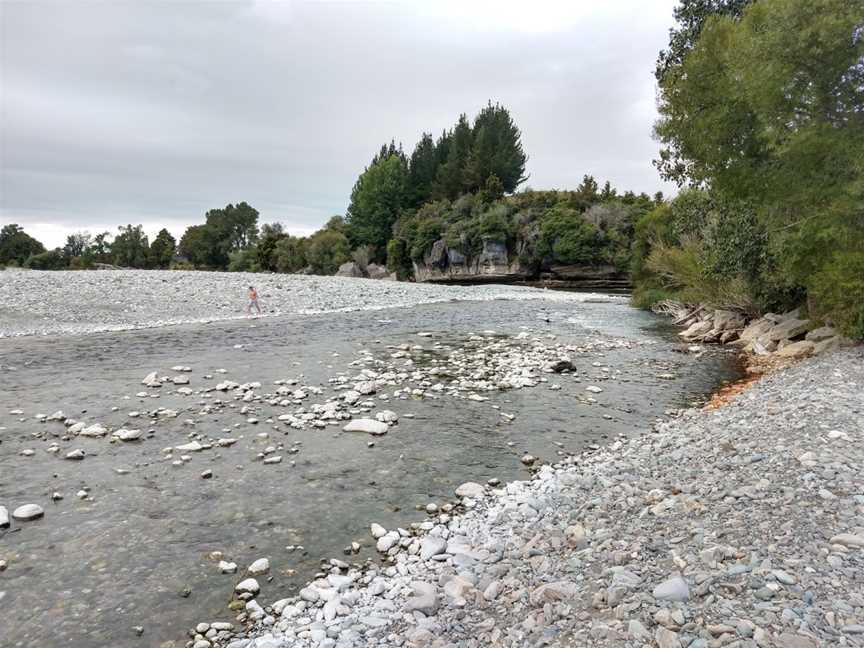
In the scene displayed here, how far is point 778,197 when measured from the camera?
1597cm

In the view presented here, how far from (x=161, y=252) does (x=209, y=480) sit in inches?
5498

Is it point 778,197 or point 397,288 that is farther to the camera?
point 397,288

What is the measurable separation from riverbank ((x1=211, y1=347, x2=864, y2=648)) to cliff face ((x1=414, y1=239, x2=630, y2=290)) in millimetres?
74135

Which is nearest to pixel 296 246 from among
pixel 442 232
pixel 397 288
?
pixel 442 232

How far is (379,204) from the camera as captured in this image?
379 feet

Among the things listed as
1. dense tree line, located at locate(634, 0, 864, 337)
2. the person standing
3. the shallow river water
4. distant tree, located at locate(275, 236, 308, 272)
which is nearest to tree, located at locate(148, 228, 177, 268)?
distant tree, located at locate(275, 236, 308, 272)

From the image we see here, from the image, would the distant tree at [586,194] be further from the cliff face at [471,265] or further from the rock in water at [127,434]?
the rock in water at [127,434]

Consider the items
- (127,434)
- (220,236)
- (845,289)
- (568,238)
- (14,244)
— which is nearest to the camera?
(127,434)

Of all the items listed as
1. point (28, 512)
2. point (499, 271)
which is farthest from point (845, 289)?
point (499, 271)

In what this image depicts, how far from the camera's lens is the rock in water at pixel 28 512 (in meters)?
6.44

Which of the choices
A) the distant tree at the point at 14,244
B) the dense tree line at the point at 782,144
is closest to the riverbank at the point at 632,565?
the dense tree line at the point at 782,144

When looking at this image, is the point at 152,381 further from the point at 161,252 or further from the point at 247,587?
the point at 161,252

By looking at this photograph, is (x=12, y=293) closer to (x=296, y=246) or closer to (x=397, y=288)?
(x=397, y=288)

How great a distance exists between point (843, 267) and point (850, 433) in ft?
31.2
